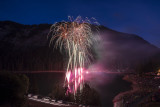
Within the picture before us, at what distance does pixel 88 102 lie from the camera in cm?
1271

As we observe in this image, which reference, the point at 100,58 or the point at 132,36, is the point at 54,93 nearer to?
the point at 100,58

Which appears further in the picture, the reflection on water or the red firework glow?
the red firework glow

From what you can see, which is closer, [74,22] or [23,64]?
[74,22]

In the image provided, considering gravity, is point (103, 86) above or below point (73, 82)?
below

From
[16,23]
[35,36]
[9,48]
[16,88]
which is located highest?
[16,23]

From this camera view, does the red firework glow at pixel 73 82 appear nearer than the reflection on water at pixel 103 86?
No

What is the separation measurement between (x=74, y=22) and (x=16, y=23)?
10813cm

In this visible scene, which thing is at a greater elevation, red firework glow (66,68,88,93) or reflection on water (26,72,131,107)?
red firework glow (66,68,88,93)

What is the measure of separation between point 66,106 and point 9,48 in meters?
76.7

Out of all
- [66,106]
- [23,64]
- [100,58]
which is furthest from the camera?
[100,58]

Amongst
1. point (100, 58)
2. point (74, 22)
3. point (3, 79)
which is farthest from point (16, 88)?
point (100, 58)

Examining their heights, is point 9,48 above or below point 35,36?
below

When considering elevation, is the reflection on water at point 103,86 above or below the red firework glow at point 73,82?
below

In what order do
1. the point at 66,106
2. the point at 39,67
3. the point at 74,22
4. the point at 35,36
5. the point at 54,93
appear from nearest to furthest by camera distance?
the point at 66,106, the point at 54,93, the point at 74,22, the point at 39,67, the point at 35,36
